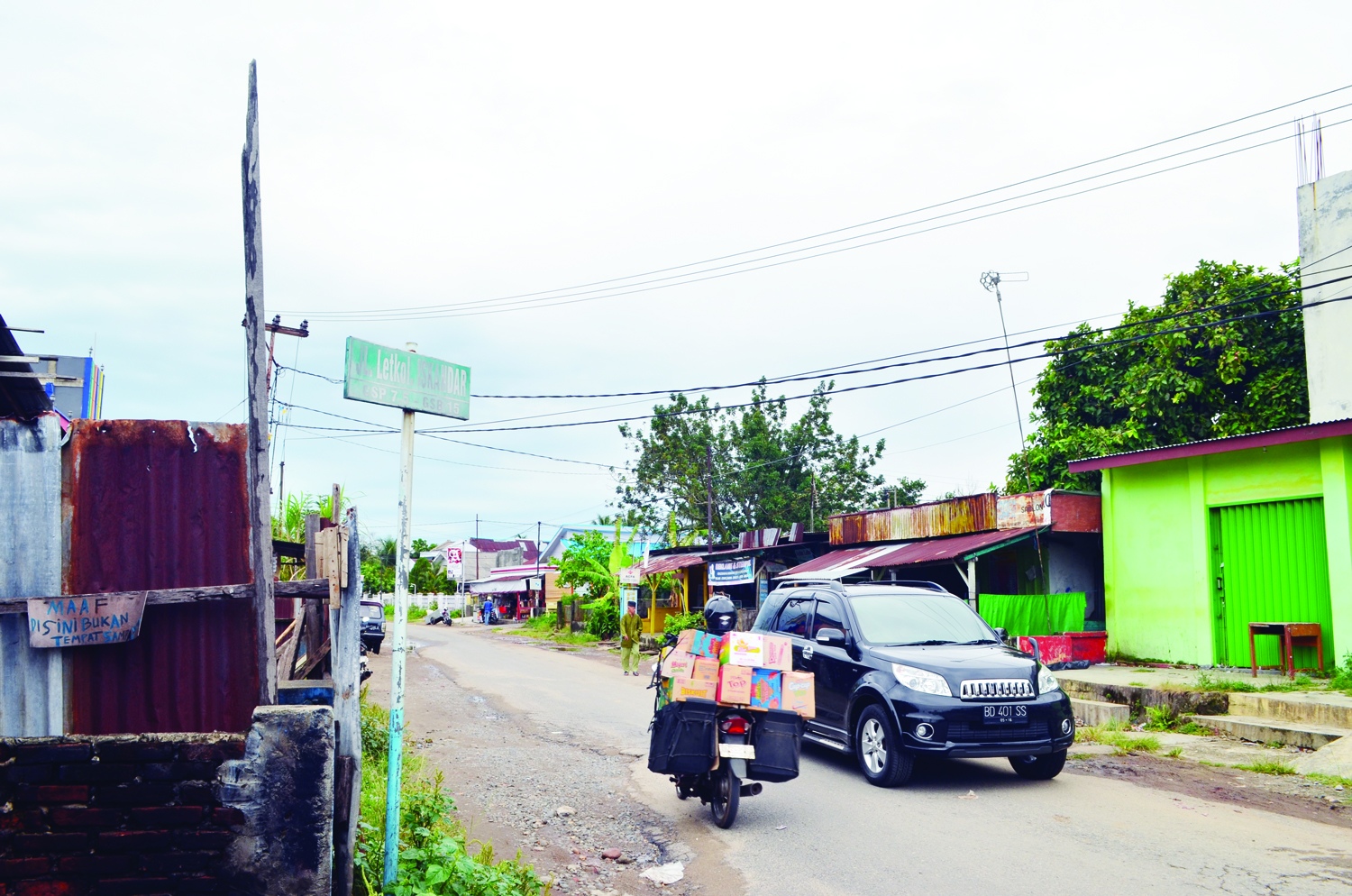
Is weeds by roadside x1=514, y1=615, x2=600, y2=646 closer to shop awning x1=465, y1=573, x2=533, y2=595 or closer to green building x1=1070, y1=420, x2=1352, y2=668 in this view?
→ shop awning x1=465, y1=573, x2=533, y2=595

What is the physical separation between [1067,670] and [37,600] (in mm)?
14766

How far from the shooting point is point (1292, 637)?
14.0 metres

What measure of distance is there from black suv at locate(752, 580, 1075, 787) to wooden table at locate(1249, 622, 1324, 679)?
700cm

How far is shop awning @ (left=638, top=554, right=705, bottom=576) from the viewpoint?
30675 mm

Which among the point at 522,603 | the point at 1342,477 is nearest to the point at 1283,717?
the point at 1342,477

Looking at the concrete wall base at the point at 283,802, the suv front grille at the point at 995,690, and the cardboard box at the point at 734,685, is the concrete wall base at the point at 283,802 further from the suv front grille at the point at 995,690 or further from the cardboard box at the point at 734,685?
the suv front grille at the point at 995,690

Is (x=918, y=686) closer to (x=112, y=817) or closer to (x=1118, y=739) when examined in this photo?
(x=1118, y=739)

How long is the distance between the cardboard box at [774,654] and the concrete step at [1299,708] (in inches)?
274

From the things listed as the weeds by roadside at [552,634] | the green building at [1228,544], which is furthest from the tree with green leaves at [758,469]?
the green building at [1228,544]

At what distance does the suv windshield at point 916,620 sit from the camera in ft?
30.0

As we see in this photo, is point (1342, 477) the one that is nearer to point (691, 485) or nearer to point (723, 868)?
point (723, 868)

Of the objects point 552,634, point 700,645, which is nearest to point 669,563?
point 552,634

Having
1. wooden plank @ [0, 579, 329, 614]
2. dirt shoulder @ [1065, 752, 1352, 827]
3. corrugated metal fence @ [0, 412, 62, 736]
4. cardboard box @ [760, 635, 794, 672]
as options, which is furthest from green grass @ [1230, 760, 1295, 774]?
corrugated metal fence @ [0, 412, 62, 736]

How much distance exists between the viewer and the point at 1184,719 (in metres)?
11.9
